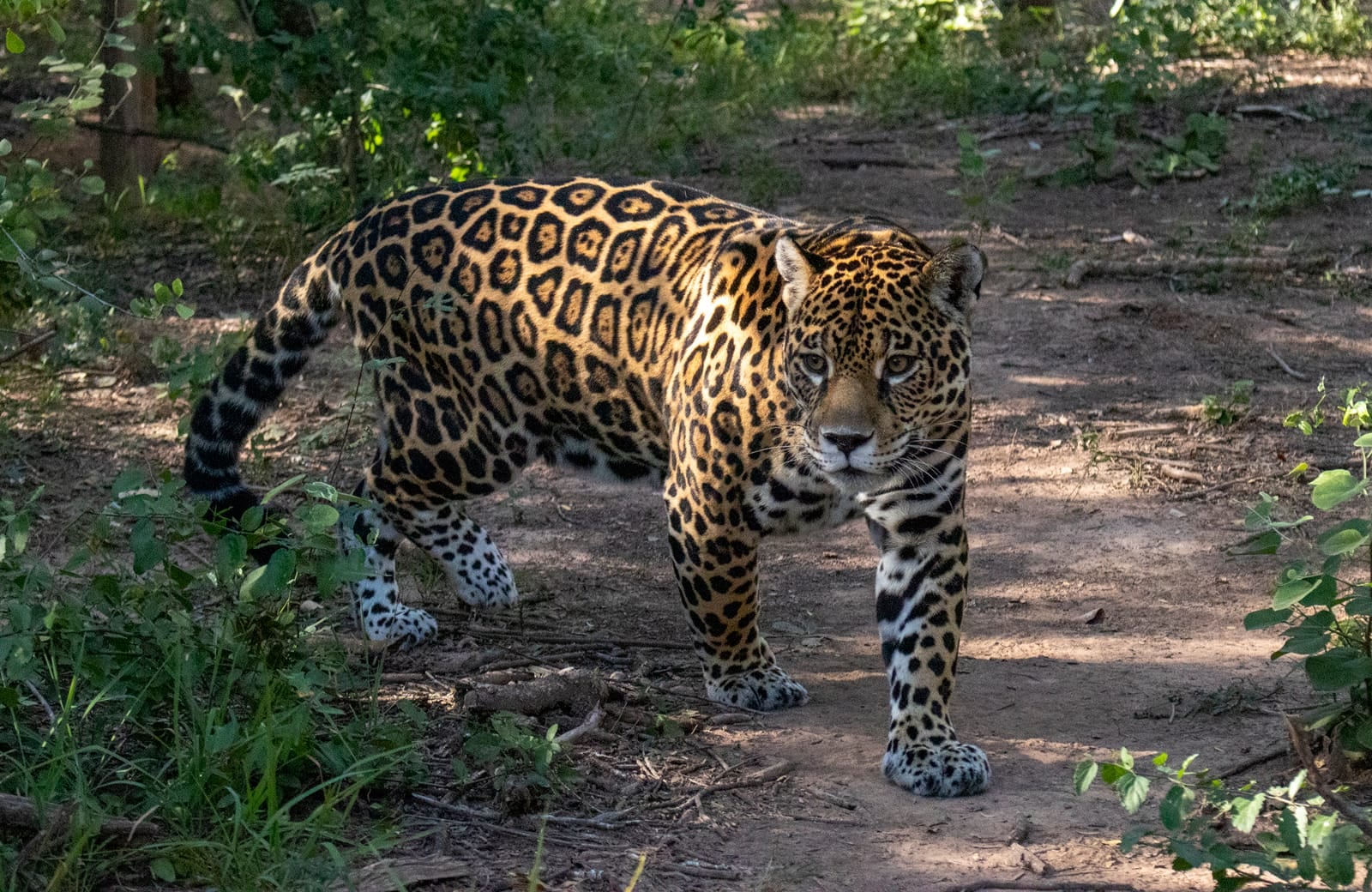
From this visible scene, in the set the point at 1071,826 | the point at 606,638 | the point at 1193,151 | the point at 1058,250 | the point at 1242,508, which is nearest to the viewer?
the point at 1071,826

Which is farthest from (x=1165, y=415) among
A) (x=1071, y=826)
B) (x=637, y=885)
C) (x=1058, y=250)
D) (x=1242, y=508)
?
(x=637, y=885)

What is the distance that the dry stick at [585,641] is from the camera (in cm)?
592

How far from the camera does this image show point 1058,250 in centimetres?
1019

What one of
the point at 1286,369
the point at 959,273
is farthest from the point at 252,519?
the point at 1286,369

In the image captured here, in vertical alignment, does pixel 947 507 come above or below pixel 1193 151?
below

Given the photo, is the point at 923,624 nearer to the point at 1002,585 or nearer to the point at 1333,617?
the point at 1333,617

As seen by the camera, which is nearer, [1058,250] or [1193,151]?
[1058,250]

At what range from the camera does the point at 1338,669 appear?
424 centimetres

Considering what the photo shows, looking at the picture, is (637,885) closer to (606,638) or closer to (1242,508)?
(606,638)

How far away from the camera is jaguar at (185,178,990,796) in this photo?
4855 millimetres

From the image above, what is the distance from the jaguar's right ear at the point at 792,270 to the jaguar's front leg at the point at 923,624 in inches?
26.6

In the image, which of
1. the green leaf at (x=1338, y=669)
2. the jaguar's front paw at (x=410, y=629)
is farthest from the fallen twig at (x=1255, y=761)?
the jaguar's front paw at (x=410, y=629)

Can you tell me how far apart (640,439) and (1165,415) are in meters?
3.53

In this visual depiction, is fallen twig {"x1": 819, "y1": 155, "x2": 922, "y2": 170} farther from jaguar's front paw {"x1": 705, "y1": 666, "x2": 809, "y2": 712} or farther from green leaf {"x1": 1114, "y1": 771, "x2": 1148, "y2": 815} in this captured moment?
green leaf {"x1": 1114, "y1": 771, "x2": 1148, "y2": 815}
